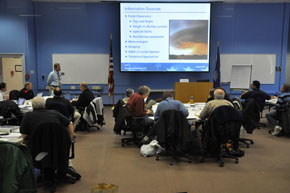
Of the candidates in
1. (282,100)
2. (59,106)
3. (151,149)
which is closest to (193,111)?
(151,149)

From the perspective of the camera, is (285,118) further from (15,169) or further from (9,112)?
(9,112)

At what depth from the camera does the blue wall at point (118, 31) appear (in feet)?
29.4

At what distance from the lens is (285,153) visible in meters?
4.66

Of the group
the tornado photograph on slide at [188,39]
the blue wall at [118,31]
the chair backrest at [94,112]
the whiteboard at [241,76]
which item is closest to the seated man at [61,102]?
the chair backrest at [94,112]

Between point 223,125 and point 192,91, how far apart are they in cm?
245

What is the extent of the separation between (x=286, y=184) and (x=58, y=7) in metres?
8.37

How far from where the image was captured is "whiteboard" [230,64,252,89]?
314 inches

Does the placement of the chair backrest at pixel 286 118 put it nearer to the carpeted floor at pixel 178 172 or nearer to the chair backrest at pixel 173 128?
the carpeted floor at pixel 178 172

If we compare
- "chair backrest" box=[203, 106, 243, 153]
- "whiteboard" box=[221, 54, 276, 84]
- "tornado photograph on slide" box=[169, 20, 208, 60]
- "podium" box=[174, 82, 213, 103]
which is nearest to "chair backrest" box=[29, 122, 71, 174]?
"chair backrest" box=[203, 106, 243, 153]

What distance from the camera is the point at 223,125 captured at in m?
3.90

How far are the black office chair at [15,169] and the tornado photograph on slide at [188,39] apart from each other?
23.9 feet

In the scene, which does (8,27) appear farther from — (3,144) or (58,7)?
(3,144)

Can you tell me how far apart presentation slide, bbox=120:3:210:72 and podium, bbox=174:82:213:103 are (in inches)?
110

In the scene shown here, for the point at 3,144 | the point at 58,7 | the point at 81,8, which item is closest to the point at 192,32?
the point at 81,8
